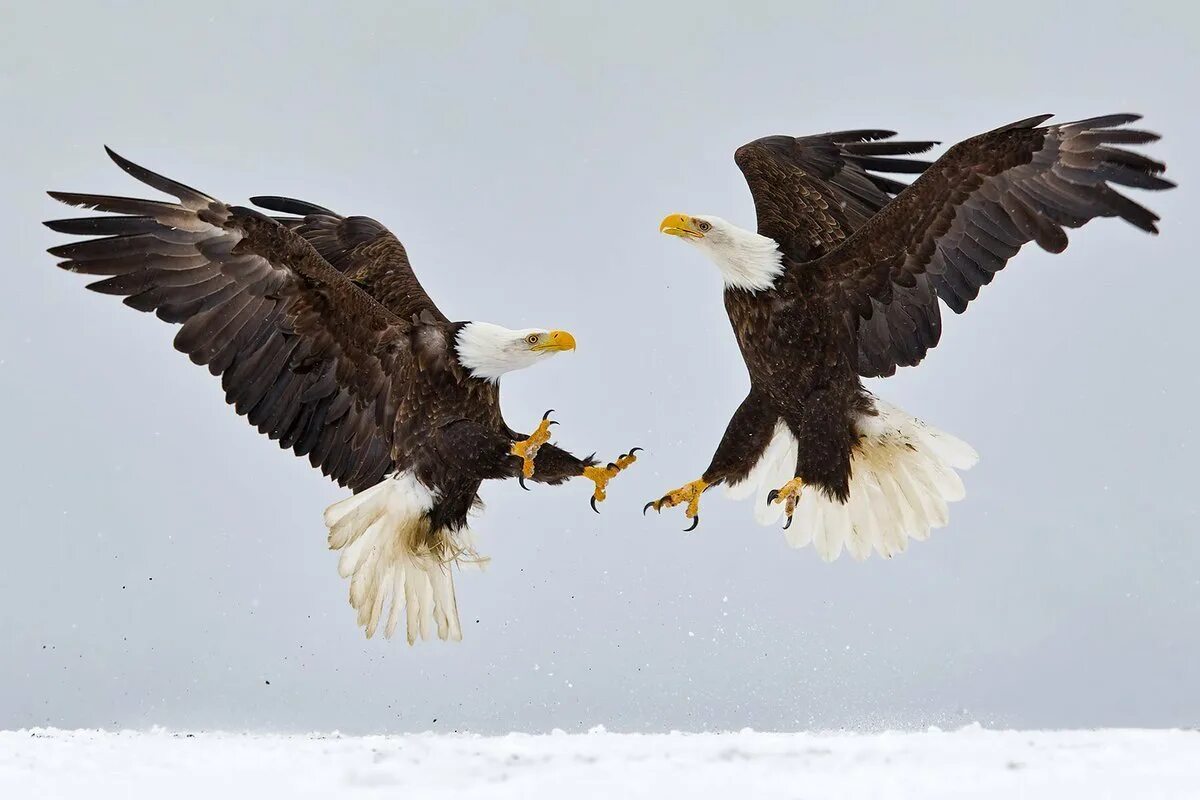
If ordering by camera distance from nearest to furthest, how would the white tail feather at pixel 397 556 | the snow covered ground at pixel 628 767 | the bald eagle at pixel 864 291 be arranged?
the snow covered ground at pixel 628 767
the bald eagle at pixel 864 291
the white tail feather at pixel 397 556

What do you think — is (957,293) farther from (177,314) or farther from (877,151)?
(177,314)

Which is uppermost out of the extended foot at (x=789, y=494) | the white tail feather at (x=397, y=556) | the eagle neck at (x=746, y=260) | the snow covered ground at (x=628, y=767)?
the eagle neck at (x=746, y=260)

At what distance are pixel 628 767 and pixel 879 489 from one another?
90.4 inches

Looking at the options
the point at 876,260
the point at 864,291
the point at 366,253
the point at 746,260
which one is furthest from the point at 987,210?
the point at 366,253

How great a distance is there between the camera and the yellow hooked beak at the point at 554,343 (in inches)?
200

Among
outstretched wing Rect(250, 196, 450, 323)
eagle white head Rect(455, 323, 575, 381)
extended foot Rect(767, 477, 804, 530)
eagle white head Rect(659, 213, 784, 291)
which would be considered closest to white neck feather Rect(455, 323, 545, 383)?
eagle white head Rect(455, 323, 575, 381)

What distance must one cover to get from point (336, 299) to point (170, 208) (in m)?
0.69

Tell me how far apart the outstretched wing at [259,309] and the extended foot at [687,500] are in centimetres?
115

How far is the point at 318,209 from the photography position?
21.9ft

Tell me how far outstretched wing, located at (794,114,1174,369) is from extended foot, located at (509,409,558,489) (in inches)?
48.6

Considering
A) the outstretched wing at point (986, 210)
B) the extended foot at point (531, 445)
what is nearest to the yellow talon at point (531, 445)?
the extended foot at point (531, 445)

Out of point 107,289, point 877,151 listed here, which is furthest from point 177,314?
point 877,151

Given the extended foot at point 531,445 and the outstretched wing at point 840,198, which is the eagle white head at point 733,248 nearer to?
the outstretched wing at point 840,198

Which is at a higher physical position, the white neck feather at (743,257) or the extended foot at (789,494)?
the white neck feather at (743,257)
